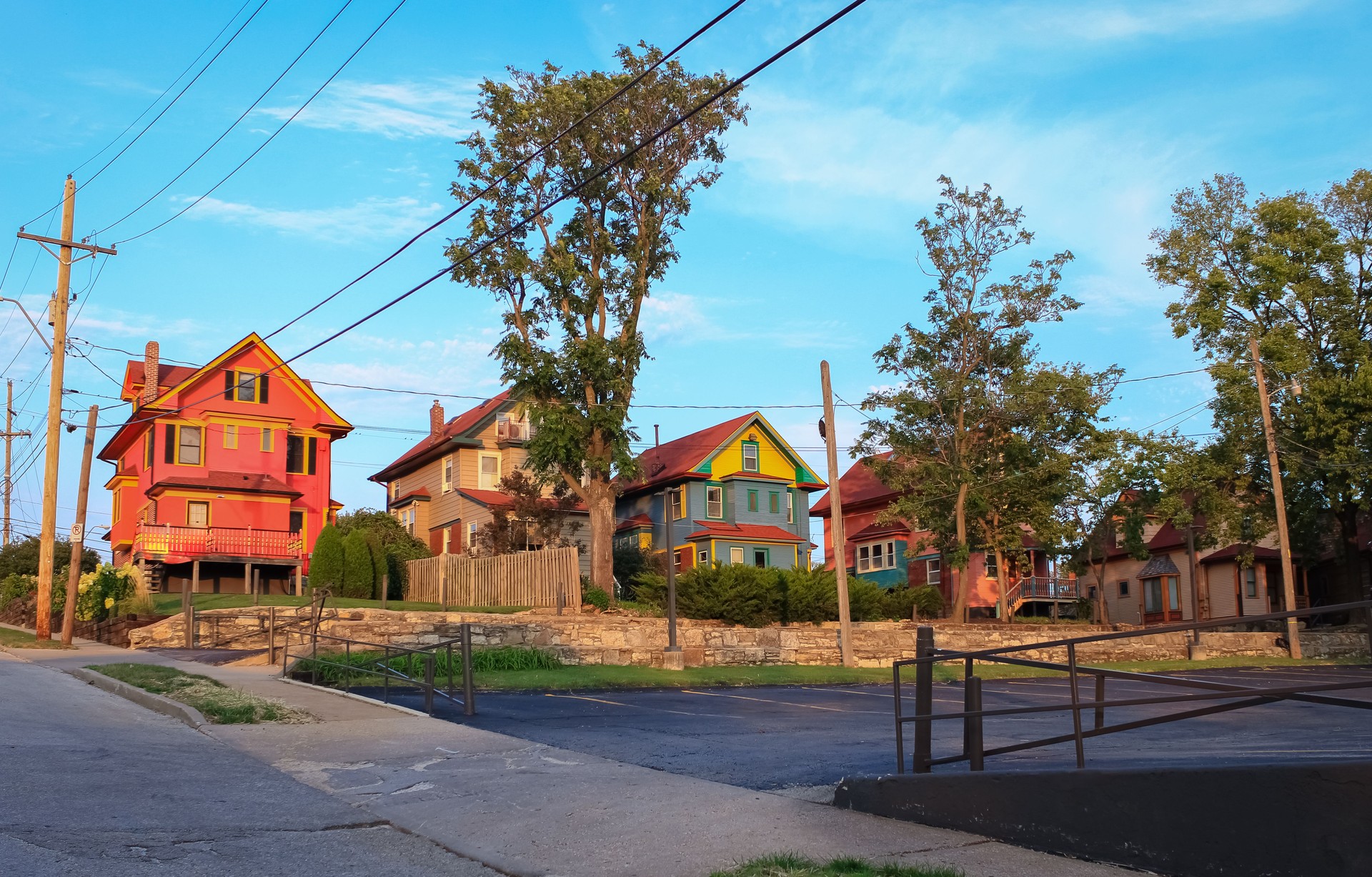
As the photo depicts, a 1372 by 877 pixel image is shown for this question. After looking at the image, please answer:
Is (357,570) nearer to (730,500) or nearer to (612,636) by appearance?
(612,636)

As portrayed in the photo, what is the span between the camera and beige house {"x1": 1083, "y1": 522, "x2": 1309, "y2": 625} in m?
52.1

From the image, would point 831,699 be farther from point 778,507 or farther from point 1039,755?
point 778,507

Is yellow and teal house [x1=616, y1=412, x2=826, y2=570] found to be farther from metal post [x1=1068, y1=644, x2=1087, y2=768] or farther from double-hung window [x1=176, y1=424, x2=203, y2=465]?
metal post [x1=1068, y1=644, x2=1087, y2=768]

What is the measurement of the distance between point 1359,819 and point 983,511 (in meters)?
34.1

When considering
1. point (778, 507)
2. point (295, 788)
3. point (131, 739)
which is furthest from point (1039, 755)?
point (778, 507)

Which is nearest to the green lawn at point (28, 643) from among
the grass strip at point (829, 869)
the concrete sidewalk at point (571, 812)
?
the concrete sidewalk at point (571, 812)

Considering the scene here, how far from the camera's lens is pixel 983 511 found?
128 feet

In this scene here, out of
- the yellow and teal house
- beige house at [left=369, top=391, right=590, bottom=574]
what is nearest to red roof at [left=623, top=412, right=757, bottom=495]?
the yellow and teal house

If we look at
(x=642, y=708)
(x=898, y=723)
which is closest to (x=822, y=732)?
(x=642, y=708)

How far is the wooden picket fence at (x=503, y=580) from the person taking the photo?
30047mm

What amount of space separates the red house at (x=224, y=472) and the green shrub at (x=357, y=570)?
11.6 ft

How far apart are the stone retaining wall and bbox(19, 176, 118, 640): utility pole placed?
9.20 ft

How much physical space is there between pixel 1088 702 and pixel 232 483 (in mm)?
39154

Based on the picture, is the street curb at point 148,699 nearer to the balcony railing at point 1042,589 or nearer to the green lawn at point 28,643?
the green lawn at point 28,643
